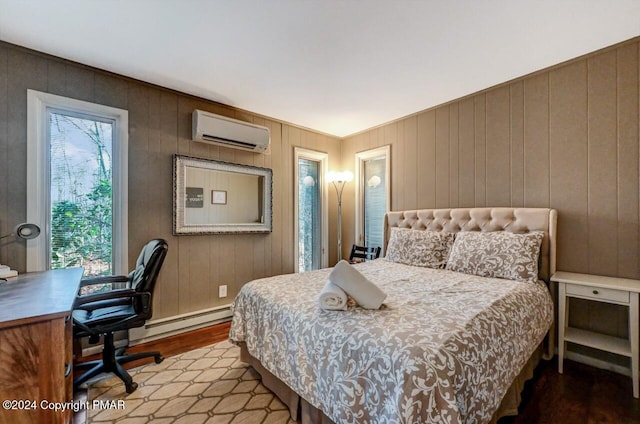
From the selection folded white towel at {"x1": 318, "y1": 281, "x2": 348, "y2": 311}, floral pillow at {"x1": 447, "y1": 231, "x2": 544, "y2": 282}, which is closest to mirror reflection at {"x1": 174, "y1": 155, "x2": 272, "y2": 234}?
folded white towel at {"x1": 318, "y1": 281, "x2": 348, "y2": 311}

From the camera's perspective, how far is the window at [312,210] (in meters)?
4.15

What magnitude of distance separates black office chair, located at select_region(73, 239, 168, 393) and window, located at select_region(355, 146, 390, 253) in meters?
2.82

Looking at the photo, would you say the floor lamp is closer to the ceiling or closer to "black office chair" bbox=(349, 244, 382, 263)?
"black office chair" bbox=(349, 244, 382, 263)

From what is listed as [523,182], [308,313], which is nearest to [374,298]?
[308,313]

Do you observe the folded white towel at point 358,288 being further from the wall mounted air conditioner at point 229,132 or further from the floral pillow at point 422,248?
the wall mounted air conditioner at point 229,132

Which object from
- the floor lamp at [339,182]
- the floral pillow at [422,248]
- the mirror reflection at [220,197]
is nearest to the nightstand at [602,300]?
the floral pillow at [422,248]

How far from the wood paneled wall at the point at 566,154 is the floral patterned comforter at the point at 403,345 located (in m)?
0.73

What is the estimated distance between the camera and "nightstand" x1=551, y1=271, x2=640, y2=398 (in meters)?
1.82

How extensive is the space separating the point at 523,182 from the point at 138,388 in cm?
363

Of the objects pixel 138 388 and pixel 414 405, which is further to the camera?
pixel 138 388

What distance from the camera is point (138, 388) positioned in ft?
6.39

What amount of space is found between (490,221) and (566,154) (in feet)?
2.67

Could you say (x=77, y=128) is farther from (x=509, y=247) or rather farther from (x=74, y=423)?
(x=509, y=247)

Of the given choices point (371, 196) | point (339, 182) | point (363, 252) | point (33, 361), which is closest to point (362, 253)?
point (363, 252)
